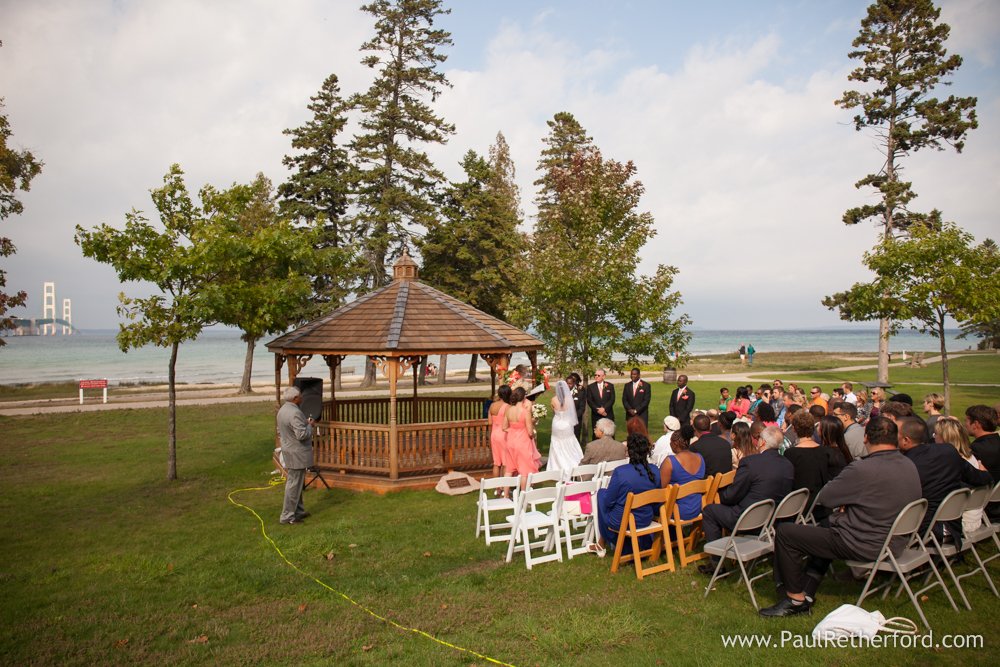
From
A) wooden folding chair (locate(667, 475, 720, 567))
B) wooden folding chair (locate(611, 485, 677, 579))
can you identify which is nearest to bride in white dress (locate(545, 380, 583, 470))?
wooden folding chair (locate(667, 475, 720, 567))

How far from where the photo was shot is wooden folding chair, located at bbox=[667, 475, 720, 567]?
7141mm

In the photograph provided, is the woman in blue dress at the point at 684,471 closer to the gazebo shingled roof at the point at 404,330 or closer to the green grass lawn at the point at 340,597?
the green grass lawn at the point at 340,597

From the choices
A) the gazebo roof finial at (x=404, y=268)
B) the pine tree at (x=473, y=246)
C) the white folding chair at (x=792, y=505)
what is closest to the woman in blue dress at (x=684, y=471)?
the white folding chair at (x=792, y=505)

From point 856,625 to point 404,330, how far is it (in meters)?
9.65

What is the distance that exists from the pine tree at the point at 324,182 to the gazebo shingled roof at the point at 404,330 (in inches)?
770

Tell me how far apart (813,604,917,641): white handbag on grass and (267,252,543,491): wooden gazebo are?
26.9 ft

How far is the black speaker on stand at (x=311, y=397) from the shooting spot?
1344 cm

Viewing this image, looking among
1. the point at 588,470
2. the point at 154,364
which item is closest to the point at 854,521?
the point at 588,470

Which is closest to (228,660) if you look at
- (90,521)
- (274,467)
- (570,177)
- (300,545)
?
(300,545)

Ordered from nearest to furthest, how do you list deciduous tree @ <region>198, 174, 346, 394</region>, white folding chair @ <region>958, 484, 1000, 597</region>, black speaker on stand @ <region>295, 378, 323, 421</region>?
white folding chair @ <region>958, 484, 1000, 597</region>, deciduous tree @ <region>198, 174, 346, 394</region>, black speaker on stand @ <region>295, 378, 323, 421</region>

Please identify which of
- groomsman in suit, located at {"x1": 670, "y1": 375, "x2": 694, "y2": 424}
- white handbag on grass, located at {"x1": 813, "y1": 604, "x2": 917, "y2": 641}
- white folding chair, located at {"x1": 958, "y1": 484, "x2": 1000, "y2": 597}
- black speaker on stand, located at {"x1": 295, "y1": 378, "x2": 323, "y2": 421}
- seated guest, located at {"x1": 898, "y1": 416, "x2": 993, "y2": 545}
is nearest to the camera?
white handbag on grass, located at {"x1": 813, "y1": 604, "x2": 917, "y2": 641}

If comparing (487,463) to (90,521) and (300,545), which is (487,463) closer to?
(300,545)

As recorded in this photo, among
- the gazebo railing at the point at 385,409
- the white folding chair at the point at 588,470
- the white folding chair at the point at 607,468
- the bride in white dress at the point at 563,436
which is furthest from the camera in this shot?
the gazebo railing at the point at 385,409

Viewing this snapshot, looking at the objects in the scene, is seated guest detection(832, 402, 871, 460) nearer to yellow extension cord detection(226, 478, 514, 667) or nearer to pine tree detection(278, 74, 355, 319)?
yellow extension cord detection(226, 478, 514, 667)
